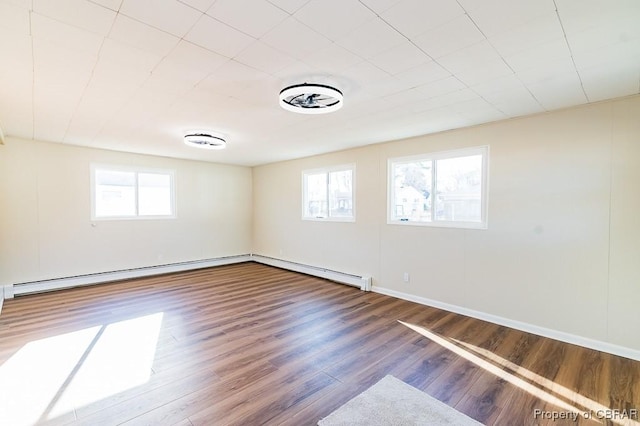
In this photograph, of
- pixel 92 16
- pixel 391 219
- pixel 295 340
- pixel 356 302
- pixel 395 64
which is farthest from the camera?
pixel 391 219

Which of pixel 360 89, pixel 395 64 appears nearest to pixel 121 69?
pixel 360 89

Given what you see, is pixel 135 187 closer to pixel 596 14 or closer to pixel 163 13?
pixel 163 13

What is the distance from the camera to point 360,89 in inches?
108

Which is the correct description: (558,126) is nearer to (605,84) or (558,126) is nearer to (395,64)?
(605,84)

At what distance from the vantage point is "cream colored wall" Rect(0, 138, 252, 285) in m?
4.73

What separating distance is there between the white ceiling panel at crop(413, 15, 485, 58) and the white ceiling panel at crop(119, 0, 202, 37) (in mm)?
1419

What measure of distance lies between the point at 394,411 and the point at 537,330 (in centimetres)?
239

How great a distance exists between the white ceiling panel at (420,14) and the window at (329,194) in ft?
12.1

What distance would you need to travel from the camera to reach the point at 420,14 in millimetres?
1679

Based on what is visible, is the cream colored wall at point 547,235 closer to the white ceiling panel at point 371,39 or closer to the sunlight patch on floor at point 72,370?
the white ceiling panel at point 371,39

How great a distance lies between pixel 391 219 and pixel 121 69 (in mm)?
3981

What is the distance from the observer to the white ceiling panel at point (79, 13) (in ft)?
5.18

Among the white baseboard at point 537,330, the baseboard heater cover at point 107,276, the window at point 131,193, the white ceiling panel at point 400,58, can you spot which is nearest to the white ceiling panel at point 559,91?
the white ceiling panel at point 400,58

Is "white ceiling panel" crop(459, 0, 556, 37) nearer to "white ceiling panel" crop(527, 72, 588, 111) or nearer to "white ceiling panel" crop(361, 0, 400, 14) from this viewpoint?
"white ceiling panel" crop(361, 0, 400, 14)
